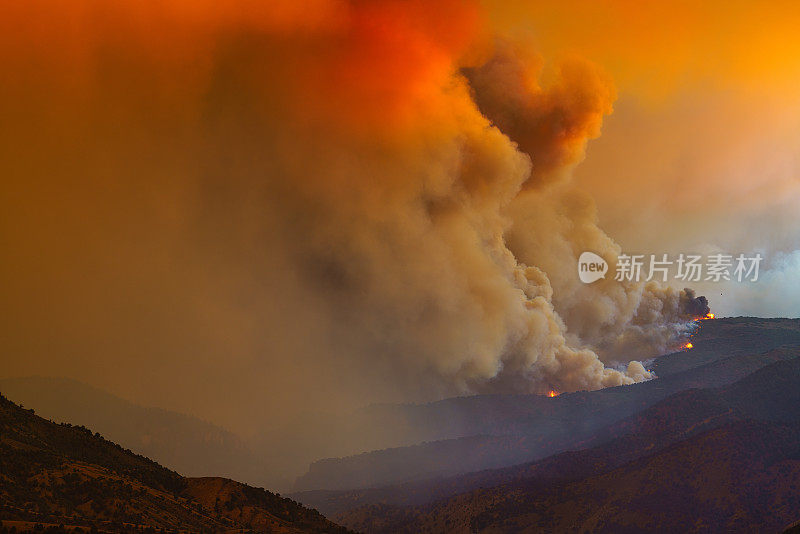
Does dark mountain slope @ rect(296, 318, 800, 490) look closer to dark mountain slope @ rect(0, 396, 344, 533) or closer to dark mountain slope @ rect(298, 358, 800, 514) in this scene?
dark mountain slope @ rect(298, 358, 800, 514)

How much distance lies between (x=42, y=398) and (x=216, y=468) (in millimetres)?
62331

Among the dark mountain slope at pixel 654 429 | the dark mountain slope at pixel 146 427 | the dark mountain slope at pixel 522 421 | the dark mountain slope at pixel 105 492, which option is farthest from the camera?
the dark mountain slope at pixel 146 427

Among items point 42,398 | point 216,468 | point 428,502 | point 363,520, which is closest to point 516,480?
point 428,502

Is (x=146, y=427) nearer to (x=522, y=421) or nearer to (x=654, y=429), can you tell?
(x=522, y=421)

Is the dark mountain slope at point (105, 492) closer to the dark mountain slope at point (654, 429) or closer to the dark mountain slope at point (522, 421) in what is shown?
the dark mountain slope at point (654, 429)

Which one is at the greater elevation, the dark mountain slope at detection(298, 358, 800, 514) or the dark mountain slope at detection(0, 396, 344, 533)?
the dark mountain slope at detection(298, 358, 800, 514)

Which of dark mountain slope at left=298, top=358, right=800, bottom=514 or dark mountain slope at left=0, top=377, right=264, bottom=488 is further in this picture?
dark mountain slope at left=0, top=377, right=264, bottom=488

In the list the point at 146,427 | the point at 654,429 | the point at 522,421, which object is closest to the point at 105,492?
the point at 654,429

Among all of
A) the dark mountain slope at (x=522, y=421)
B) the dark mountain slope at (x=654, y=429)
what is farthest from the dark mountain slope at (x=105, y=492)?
the dark mountain slope at (x=522, y=421)

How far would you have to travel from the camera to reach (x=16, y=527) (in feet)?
90.0

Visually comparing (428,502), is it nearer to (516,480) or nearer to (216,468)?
(516,480)

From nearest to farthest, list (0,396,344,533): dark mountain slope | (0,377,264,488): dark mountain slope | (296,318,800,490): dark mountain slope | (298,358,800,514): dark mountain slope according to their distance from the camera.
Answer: (0,396,344,533): dark mountain slope < (298,358,800,514): dark mountain slope < (296,318,800,490): dark mountain slope < (0,377,264,488): dark mountain slope

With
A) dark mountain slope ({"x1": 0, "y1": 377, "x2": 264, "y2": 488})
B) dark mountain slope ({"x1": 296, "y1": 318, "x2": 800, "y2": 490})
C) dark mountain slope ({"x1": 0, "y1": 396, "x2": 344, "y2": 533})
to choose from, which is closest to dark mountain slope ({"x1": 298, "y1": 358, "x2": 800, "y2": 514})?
dark mountain slope ({"x1": 296, "y1": 318, "x2": 800, "y2": 490})

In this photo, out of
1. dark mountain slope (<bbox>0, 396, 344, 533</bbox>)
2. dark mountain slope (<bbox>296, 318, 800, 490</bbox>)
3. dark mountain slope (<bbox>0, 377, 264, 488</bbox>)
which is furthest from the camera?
dark mountain slope (<bbox>0, 377, 264, 488</bbox>)
